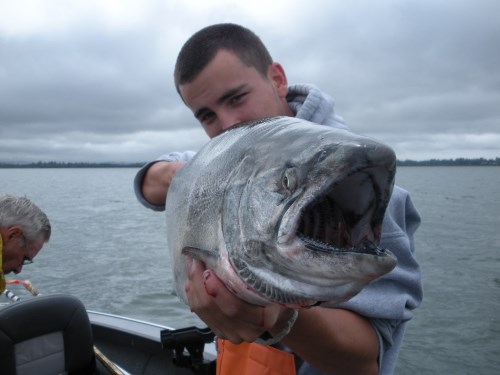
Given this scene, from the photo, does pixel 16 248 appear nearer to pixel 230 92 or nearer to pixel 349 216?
pixel 230 92

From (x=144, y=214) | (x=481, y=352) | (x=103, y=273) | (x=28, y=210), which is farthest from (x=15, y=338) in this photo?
(x=144, y=214)

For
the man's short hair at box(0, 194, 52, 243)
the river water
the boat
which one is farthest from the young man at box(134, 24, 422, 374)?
the river water

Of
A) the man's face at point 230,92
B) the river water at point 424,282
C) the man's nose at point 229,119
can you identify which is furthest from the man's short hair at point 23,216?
the river water at point 424,282

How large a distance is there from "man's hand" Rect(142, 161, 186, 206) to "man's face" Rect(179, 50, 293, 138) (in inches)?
17.9

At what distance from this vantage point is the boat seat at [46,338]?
4.60 metres

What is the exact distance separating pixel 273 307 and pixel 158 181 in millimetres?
1842

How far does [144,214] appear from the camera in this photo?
39.5 meters

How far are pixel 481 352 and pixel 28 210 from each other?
10315mm

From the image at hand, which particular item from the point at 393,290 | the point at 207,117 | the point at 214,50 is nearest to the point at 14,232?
the point at 207,117

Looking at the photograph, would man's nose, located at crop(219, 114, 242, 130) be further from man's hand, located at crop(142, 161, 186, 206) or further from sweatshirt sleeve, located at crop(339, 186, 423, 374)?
sweatshirt sleeve, located at crop(339, 186, 423, 374)

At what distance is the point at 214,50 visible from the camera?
9.59 feet

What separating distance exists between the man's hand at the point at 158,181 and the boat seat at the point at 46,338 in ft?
7.56

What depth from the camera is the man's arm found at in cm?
176

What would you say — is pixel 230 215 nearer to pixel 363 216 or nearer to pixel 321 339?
pixel 363 216
